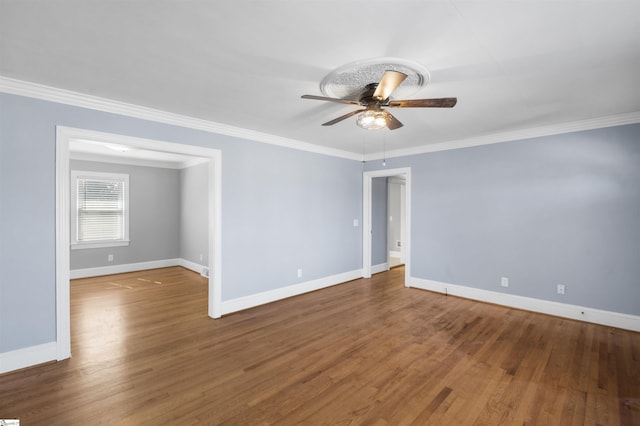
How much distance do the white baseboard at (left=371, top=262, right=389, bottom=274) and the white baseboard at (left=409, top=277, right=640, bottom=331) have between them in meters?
1.20

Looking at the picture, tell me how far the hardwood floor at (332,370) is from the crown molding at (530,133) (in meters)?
2.42

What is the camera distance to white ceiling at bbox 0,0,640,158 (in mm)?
1631

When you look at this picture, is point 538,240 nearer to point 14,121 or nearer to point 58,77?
point 58,77

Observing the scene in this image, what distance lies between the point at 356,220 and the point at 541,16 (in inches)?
173

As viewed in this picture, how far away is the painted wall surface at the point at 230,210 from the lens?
2.52 metres

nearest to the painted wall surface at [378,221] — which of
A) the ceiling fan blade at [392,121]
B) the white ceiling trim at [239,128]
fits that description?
the white ceiling trim at [239,128]

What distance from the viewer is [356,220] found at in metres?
5.86

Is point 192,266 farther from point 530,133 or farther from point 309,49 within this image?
point 530,133

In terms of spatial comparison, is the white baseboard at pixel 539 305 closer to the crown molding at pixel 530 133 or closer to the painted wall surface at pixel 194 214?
the crown molding at pixel 530 133

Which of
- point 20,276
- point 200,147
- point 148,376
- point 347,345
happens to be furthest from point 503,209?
point 20,276

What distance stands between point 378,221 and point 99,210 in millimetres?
5845

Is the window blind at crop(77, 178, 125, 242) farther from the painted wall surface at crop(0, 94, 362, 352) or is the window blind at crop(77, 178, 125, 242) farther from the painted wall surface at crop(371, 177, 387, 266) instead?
the painted wall surface at crop(371, 177, 387, 266)

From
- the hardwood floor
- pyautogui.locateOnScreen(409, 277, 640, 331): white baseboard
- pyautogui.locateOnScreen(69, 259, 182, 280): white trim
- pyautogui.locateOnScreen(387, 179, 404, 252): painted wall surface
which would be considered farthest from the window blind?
pyautogui.locateOnScreen(387, 179, 404, 252): painted wall surface

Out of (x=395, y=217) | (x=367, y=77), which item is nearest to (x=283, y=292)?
(x=367, y=77)
